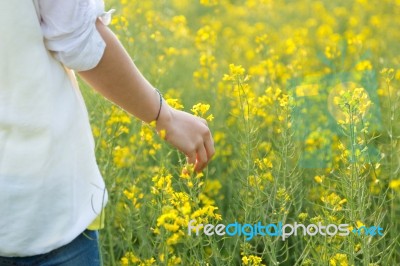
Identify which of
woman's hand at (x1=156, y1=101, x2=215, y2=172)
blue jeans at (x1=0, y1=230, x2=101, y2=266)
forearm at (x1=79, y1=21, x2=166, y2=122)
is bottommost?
blue jeans at (x1=0, y1=230, x2=101, y2=266)

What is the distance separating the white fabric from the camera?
1.35 m

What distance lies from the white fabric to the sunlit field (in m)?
0.24

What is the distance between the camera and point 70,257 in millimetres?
1447

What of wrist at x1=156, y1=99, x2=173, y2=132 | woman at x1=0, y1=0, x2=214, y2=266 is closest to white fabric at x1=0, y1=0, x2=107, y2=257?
woman at x1=0, y1=0, x2=214, y2=266

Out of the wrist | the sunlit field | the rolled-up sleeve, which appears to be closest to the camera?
the rolled-up sleeve

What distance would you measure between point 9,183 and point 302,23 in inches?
172

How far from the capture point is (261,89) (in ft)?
12.2

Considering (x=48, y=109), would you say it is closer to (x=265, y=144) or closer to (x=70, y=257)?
(x=70, y=257)

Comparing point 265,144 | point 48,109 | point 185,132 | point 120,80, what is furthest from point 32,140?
point 265,144

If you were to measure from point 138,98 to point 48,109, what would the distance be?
0.55 feet

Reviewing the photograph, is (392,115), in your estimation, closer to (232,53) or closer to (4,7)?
(4,7)

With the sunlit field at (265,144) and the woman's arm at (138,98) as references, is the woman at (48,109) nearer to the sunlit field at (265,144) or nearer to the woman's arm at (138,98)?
the woman's arm at (138,98)

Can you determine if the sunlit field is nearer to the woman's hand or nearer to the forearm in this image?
the woman's hand

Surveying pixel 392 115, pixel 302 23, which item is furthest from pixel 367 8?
pixel 392 115
